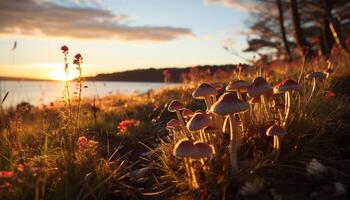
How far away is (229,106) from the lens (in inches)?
110

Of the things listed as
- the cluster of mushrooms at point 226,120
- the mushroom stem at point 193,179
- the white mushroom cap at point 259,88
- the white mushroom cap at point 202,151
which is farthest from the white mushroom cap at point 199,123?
the white mushroom cap at point 259,88

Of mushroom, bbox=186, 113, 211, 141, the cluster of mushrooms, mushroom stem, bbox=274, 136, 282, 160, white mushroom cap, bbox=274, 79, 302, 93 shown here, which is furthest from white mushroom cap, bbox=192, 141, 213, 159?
white mushroom cap, bbox=274, 79, 302, 93

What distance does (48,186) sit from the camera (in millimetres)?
3297

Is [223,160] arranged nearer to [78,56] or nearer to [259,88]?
[259,88]

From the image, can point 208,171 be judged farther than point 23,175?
Yes

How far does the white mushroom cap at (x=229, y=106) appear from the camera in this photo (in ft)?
9.11

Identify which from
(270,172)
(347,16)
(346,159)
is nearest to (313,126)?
(346,159)

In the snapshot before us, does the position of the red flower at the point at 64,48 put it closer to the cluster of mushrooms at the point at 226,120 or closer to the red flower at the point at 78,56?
the red flower at the point at 78,56

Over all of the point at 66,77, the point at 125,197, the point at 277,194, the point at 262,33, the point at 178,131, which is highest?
the point at 262,33

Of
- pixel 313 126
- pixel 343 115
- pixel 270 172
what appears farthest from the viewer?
pixel 343 115

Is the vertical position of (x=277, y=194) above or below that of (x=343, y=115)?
below

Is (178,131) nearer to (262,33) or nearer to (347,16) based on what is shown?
(347,16)

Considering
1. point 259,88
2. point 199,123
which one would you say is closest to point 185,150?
point 199,123

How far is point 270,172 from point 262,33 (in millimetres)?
27024
